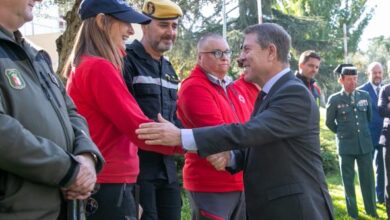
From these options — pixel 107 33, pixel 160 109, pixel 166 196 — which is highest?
pixel 107 33

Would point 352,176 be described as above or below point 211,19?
below

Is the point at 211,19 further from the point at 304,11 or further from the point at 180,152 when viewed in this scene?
the point at 180,152

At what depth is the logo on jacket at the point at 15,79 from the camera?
2.01m

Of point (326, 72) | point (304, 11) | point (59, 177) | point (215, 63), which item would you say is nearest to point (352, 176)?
point (215, 63)

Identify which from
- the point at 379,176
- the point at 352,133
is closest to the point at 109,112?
the point at 352,133

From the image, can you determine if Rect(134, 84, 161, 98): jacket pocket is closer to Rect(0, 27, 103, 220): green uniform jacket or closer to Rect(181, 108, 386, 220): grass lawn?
Rect(0, 27, 103, 220): green uniform jacket

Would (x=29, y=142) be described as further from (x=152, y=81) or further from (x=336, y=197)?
(x=336, y=197)

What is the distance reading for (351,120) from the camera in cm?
729

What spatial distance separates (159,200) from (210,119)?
2.49ft

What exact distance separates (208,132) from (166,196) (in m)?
0.79

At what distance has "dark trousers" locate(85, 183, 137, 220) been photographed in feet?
9.02

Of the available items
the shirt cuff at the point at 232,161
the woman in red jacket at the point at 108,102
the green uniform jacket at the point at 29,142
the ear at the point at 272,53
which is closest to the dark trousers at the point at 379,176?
the shirt cuff at the point at 232,161

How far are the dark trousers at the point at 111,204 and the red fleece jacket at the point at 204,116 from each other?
1093 millimetres

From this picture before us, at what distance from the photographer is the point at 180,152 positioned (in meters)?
3.10
